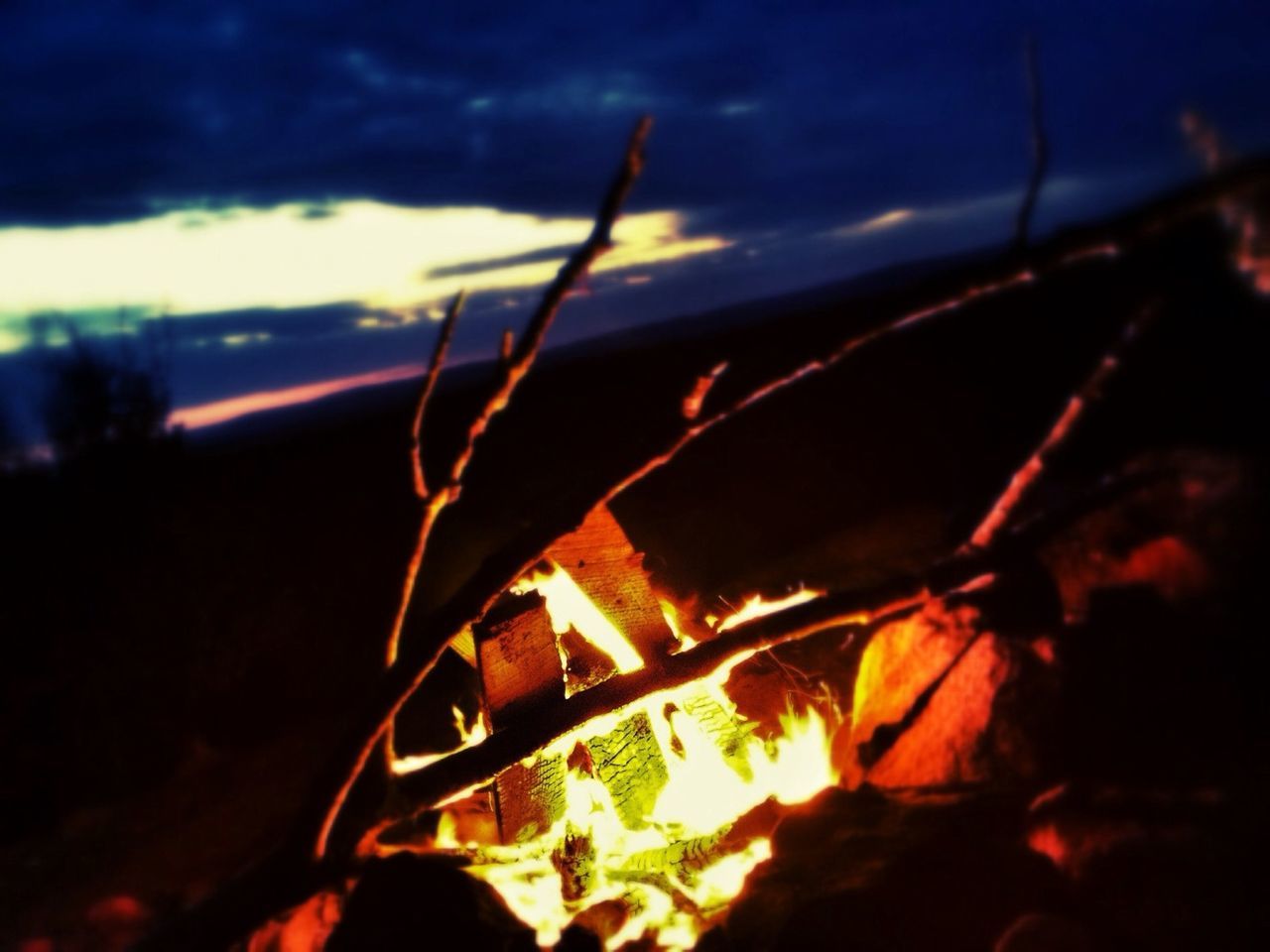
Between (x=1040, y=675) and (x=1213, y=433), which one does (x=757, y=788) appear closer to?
(x=1040, y=675)

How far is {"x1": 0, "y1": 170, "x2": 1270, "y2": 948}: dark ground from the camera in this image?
7.14 ft

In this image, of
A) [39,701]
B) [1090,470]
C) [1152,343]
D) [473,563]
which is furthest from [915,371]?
[39,701]

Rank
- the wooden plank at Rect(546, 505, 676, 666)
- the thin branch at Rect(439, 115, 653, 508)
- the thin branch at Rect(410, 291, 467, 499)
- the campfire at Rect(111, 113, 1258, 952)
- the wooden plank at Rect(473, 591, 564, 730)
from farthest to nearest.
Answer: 1. the wooden plank at Rect(546, 505, 676, 666)
2. the wooden plank at Rect(473, 591, 564, 730)
3. the campfire at Rect(111, 113, 1258, 952)
4. the thin branch at Rect(410, 291, 467, 499)
5. the thin branch at Rect(439, 115, 653, 508)

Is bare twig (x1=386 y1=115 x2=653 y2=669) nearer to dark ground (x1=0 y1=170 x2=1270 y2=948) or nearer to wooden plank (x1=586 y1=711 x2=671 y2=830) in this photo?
dark ground (x1=0 y1=170 x2=1270 y2=948)

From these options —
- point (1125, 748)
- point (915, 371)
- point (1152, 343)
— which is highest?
point (915, 371)

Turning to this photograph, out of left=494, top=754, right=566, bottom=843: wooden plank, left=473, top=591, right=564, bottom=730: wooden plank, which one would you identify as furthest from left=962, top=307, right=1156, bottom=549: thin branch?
left=494, top=754, right=566, bottom=843: wooden plank

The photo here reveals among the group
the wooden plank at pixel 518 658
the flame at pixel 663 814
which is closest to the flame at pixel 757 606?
the flame at pixel 663 814

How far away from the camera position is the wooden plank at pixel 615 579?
3033mm

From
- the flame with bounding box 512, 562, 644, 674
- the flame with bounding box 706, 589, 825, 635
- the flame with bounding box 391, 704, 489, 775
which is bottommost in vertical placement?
the flame with bounding box 391, 704, 489, 775

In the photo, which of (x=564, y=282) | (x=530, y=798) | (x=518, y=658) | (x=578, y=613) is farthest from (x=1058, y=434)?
(x=530, y=798)

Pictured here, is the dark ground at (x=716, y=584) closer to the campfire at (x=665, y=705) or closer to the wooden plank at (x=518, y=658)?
the campfire at (x=665, y=705)

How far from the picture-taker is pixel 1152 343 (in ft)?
22.5

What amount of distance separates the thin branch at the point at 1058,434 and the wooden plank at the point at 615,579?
123 centimetres

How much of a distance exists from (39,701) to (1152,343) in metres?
8.85
